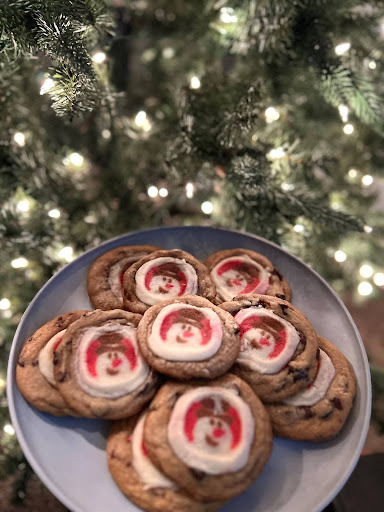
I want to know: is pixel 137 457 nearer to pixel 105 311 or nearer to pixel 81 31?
pixel 105 311

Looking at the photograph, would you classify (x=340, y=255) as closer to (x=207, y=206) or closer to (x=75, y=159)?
(x=207, y=206)

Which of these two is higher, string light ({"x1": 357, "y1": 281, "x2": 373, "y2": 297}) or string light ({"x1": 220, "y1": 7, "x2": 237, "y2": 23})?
string light ({"x1": 220, "y1": 7, "x2": 237, "y2": 23})

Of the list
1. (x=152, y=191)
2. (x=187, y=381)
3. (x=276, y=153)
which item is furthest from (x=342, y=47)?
(x=187, y=381)

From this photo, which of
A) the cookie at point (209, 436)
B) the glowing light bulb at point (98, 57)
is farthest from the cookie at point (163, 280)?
the glowing light bulb at point (98, 57)

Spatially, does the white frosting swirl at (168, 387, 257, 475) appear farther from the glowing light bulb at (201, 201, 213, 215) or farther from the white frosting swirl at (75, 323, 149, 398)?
the glowing light bulb at (201, 201, 213, 215)

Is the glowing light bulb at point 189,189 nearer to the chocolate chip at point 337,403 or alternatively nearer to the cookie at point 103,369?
the cookie at point 103,369

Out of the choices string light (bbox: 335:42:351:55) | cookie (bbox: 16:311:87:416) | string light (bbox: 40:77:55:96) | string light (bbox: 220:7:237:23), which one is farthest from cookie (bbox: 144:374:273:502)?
string light (bbox: 220:7:237:23)
